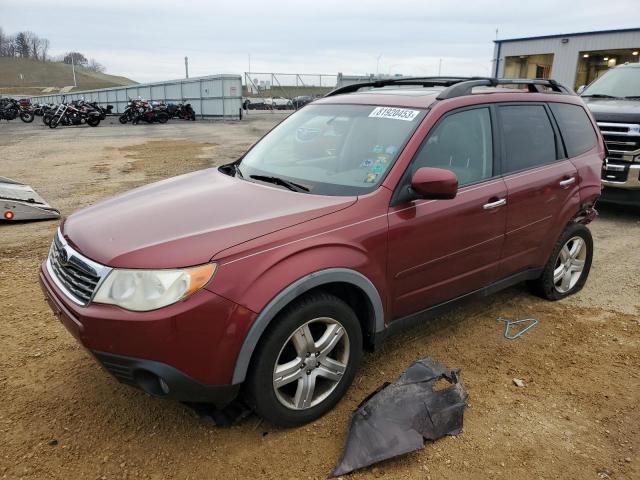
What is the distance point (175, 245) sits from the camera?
7.81ft

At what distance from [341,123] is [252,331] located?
1.79m

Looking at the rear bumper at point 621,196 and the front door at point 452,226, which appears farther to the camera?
the rear bumper at point 621,196

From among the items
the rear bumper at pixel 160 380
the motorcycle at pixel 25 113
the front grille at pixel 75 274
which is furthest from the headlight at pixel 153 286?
the motorcycle at pixel 25 113

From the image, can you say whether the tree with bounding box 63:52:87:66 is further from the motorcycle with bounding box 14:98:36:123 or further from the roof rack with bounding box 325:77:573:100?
the roof rack with bounding box 325:77:573:100

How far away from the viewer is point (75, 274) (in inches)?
100.0

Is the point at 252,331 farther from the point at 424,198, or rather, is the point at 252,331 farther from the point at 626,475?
the point at 626,475

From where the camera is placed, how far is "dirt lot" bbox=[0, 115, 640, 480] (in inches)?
98.5

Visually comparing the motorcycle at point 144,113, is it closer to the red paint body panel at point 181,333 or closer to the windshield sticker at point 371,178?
the windshield sticker at point 371,178

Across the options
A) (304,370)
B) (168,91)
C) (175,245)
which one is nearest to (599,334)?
(304,370)

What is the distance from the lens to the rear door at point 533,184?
3639 millimetres

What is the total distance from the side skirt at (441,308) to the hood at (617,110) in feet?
13.3

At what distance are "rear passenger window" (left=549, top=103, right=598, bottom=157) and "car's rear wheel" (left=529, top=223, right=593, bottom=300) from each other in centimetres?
66

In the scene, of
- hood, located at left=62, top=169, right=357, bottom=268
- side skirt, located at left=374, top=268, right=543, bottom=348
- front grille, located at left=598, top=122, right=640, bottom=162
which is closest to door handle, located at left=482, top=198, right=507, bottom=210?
side skirt, located at left=374, top=268, right=543, bottom=348

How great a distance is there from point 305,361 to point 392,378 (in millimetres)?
823
